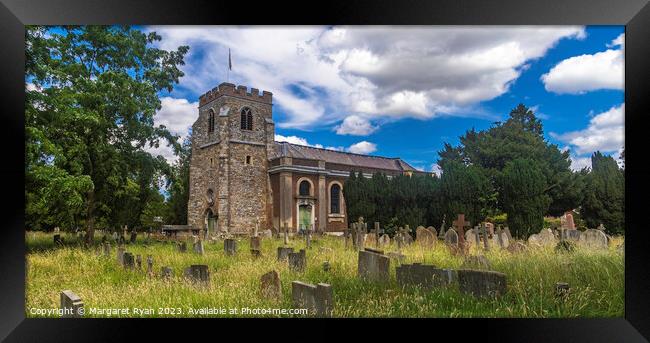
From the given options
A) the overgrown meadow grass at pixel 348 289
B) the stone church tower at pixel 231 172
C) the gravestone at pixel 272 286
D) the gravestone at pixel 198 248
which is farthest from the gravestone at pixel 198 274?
the stone church tower at pixel 231 172

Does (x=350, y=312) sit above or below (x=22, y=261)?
below

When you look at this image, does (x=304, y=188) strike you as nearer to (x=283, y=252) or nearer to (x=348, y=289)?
(x=283, y=252)

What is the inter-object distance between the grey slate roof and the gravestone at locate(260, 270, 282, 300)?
9.10 ft

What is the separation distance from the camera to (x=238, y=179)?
9.20 m

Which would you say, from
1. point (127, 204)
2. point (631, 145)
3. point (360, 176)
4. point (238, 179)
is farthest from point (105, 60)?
point (631, 145)

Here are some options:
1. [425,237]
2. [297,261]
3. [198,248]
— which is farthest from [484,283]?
[198,248]

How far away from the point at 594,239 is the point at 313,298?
16.3 feet

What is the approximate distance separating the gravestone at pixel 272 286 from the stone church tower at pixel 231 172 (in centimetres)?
297

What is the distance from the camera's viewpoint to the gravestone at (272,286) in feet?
16.7

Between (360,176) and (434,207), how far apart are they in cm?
235

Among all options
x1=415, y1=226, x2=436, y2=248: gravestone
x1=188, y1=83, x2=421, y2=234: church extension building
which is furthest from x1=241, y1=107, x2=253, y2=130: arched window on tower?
x1=415, y1=226, x2=436, y2=248: gravestone

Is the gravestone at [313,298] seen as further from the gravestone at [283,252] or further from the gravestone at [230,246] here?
the gravestone at [230,246]

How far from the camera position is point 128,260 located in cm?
633
